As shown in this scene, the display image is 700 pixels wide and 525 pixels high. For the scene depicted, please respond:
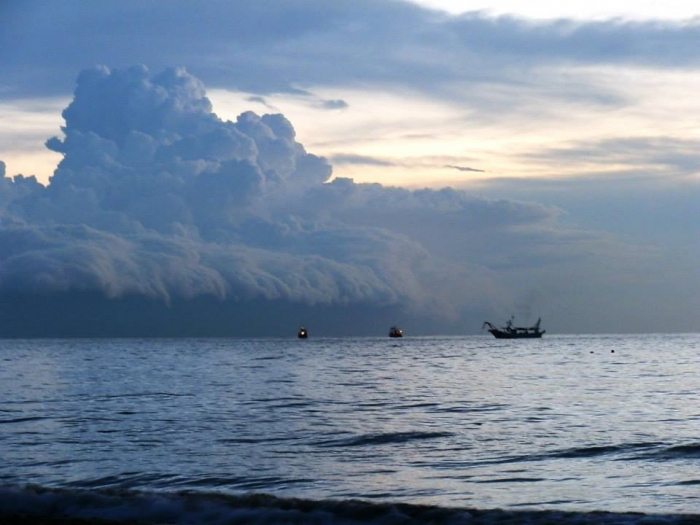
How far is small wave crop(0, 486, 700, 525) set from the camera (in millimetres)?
22188

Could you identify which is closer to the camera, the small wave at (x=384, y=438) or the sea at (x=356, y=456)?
the sea at (x=356, y=456)

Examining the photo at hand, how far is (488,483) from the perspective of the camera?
29375 mm

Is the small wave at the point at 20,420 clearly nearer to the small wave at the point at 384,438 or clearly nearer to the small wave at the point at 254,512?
the small wave at the point at 384,438

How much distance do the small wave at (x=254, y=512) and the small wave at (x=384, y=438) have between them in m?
15.1

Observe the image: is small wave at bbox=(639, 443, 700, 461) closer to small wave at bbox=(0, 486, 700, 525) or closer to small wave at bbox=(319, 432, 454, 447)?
small wave at bbox=(319, 432, 454, 447)

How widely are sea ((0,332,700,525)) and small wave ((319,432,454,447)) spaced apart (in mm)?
100

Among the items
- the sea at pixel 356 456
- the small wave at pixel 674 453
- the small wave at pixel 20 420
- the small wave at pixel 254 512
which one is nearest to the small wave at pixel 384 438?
the sea at pixel 356 456

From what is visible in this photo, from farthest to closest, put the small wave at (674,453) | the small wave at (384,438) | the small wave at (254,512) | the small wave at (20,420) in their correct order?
the small wave at (20,420) < the small wave at (384,438) < the small wave at (674,453) < the small wave at (254,512)

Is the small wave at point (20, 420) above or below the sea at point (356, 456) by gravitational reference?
below

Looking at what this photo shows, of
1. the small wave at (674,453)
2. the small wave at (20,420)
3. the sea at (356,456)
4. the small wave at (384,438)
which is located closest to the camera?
the sea at (356,456)

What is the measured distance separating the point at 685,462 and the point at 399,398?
1305 inches

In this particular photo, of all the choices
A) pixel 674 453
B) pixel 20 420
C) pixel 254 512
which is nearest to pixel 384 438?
pixel 674 453

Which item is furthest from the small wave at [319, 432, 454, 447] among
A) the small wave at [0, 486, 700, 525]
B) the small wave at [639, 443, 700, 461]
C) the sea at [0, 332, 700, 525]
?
the small wave at [0, 486, 700, 525]

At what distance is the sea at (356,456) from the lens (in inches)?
944
